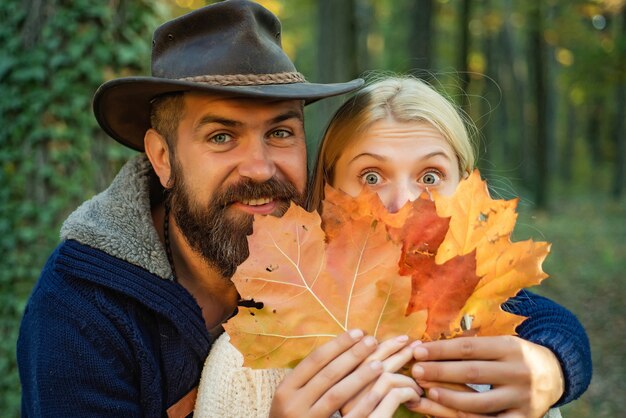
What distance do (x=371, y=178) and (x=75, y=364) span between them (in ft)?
3.80

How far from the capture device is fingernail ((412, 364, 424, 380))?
1.36 metres

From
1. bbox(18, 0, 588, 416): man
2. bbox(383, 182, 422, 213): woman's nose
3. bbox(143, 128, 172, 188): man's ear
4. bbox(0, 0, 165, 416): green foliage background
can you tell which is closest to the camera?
bbox(383, 182, 422, 213): woman's nose

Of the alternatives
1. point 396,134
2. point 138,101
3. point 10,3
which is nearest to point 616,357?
point 396,134

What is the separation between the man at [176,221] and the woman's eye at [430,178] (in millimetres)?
478

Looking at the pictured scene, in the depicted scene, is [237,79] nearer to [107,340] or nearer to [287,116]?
[287,116]

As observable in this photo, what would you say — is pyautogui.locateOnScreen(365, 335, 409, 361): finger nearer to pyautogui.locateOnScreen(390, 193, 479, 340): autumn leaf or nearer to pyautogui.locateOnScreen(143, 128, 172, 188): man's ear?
pyautogui.locateOnScreen(390, 193, 479, 340): autumn leaf

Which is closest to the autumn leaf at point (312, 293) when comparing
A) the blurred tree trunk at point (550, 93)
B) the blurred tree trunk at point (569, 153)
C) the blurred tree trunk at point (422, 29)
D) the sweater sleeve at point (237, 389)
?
the sweater sleeve at point (237, 389)

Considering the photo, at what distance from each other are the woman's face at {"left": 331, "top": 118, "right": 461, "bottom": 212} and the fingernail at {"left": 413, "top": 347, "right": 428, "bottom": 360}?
61 cm

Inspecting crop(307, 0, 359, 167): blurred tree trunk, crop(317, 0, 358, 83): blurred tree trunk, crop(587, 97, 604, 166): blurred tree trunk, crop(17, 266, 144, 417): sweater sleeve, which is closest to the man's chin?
crop(17, 266, 144, 417): sweater sleeve

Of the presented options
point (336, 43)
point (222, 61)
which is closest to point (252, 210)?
point (222, 61)

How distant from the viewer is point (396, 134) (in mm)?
2094

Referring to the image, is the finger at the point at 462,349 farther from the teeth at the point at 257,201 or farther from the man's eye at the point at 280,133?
the man's eye at the point at 280,133

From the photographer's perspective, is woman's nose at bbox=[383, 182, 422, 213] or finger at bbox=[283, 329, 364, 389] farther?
woman's nose at bbox=[383, 182, 422, 213]

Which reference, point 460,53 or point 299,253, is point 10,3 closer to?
point 299,253
